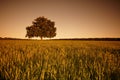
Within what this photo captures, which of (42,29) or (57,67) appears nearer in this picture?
(57,67)

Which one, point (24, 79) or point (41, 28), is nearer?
point (24, 79)

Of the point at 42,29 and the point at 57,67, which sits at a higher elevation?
the point at 42,29

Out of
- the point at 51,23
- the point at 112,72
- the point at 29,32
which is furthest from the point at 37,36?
the point at 112,72

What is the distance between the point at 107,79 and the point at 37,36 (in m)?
50.8

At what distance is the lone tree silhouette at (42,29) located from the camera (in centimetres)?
5162

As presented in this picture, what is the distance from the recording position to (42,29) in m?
52.0

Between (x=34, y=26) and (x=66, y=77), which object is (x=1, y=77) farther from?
(x=34, y=26)

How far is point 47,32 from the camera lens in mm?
51312

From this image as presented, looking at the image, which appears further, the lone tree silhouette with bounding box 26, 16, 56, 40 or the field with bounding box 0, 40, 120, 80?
the lone tree silhouette with bounding box 26, 16, 56, 40

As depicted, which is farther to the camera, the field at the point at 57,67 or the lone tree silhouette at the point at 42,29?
the lone tree silhouette at the point at 42,29

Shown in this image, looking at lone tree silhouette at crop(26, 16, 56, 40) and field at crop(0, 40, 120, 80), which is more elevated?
lone tree silhouette at crop(26, 16, 56, 40)

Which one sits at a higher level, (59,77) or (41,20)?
(41,20)

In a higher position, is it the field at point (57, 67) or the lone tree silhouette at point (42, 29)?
the lone tree silhouette at point (42, 29)

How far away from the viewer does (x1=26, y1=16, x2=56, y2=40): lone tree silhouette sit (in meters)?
51.6
